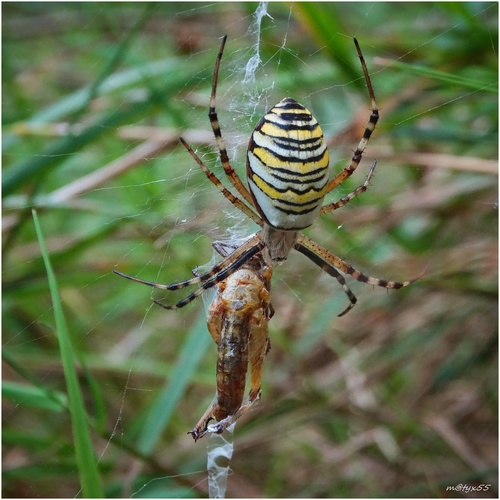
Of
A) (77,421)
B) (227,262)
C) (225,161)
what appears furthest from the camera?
(227,262)

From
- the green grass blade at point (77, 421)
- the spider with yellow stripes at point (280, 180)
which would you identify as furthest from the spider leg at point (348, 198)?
the green grass blade at point (77, 421)

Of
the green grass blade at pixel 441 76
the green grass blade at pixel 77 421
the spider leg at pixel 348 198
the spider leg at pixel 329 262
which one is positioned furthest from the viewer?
the spider leg at pixel 329 262

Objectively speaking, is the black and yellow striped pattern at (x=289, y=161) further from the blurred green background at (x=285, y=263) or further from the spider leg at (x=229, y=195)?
the blurred green background at (x=285, y=263)

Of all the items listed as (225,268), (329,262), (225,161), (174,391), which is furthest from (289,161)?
(174,391)

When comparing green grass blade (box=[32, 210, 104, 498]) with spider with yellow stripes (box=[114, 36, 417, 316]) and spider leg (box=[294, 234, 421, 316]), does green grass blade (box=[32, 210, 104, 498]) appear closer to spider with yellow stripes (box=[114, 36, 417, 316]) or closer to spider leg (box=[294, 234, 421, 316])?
spider with yellow stripes (box=[114, 36, 417, 316])

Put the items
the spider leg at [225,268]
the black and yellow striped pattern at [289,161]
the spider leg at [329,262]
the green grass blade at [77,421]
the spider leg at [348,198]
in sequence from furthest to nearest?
1. the spider leg at [329,262]
2. the spider leg at [348,198]
3. the spider leg at [225,268]
4. the black and yellow striped pattern at [289,161]
5. the green grass blade at [77,421]

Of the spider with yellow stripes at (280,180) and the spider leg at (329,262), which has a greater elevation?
the spider leg at (329,262)

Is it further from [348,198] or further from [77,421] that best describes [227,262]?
[77,421]

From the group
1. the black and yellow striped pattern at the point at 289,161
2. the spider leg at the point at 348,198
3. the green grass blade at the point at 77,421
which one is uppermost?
the spider leg at the point at 348,198

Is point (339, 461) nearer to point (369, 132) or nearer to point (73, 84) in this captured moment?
point (369, 132)

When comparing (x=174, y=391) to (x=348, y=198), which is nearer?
(x=348, y=198)
